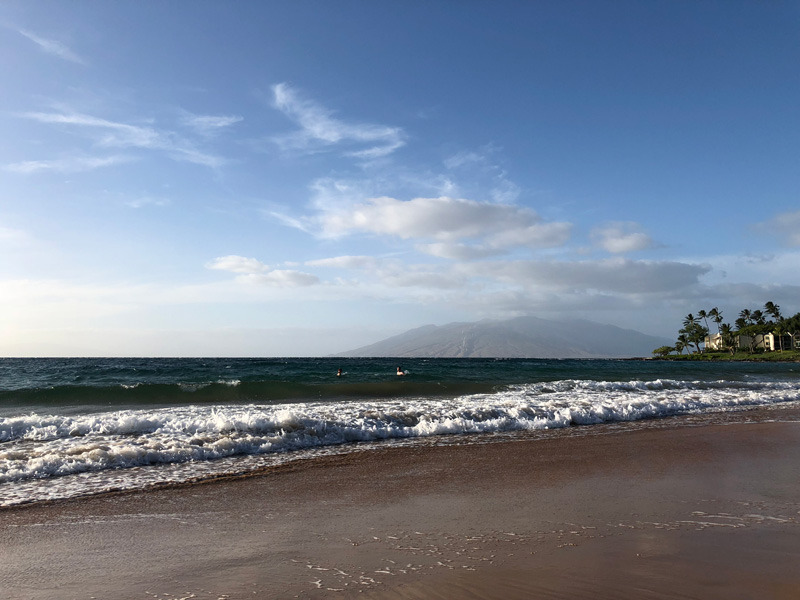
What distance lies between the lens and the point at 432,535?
17.7ft

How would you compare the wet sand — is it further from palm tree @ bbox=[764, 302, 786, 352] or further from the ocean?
palm tree @ bbox=[764, 302, 786, 352]

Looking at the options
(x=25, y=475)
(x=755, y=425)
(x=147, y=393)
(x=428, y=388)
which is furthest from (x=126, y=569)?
(x=428, y=388)

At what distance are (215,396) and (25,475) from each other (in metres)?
15.3

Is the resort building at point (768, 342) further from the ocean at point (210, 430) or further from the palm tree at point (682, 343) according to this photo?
the ocean at point (210, 430)

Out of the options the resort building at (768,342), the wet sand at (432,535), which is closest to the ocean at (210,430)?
the wet sand at (432,535)

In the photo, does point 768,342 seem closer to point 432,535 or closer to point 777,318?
point 777,318

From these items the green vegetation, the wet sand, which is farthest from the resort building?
the wet sand

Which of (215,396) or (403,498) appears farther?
(215,396)

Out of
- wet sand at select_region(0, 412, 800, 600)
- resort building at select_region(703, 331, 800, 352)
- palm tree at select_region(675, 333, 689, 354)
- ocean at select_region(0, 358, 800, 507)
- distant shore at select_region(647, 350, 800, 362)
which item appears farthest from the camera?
palm tree at select_region(675, 333, 689, 354)

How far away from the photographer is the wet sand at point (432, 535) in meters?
4.21

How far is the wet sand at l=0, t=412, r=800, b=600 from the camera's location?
421 centimetres

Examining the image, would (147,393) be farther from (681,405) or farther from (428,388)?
(681,405)

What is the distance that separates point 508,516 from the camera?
6.08 metres

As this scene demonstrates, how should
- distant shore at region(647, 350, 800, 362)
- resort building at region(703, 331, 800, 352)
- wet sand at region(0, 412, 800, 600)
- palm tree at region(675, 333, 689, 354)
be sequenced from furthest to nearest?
palm tree at region(675, 333, 689, 354) < resort building at region(703, 331, 800, 352) < distant shore at region(647, 350, 800, 362) < wet sand at region(0, 412, 800, 600)
